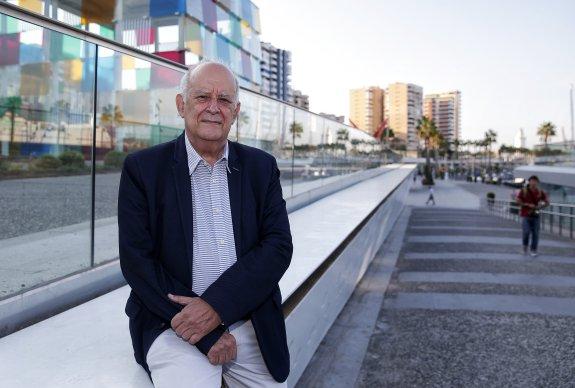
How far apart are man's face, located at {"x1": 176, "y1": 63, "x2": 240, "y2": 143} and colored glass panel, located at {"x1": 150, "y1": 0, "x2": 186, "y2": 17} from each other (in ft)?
128

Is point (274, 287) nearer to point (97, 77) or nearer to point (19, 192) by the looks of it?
point (97, 77)

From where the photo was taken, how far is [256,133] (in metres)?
6.36

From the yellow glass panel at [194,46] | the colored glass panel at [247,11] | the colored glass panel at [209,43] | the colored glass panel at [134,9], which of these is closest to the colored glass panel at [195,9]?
the colored glass panel at [209,43]

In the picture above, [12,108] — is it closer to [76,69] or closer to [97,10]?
[76,69]

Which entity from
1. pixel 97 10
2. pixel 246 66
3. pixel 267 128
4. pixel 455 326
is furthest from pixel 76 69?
pixel 246 66

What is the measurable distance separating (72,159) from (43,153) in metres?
0.63

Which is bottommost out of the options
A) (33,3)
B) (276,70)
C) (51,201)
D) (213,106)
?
(51,201)

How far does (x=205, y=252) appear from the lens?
1881 millimetres

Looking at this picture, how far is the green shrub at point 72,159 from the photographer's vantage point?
10.6ft

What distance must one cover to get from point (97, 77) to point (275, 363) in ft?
7.14

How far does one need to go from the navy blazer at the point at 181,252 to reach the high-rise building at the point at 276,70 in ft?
514

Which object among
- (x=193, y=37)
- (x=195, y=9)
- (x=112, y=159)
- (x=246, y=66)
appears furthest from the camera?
(x=246, y=66)

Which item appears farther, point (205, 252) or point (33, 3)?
point (33, 3)

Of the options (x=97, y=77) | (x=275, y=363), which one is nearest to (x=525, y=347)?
(x=275, y=363)
